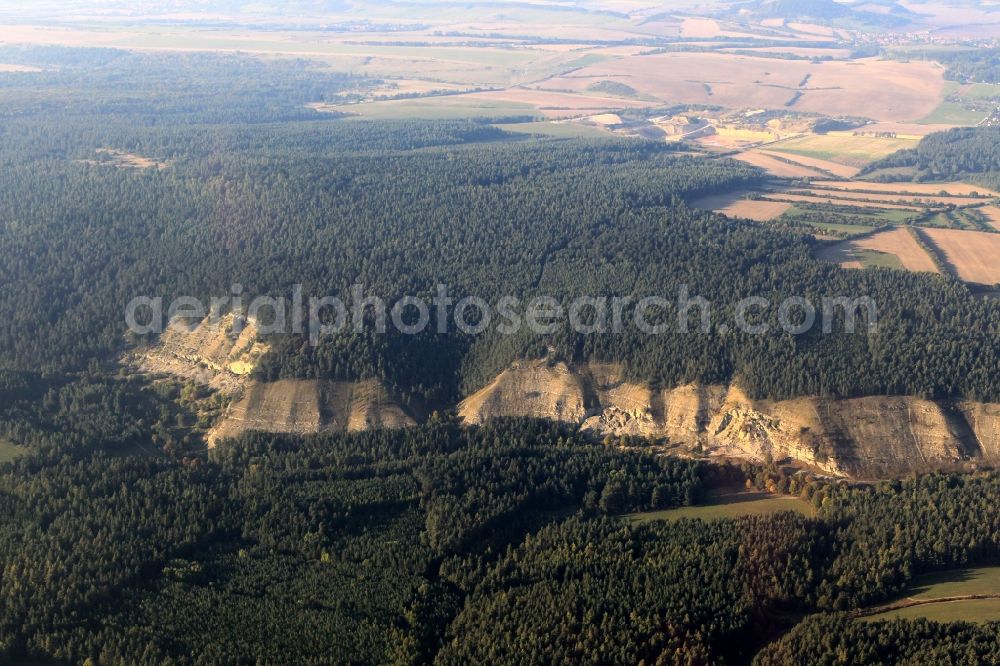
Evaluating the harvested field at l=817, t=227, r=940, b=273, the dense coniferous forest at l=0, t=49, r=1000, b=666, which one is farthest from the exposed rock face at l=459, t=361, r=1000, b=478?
the harvested field at l=817, t=227, r=940, b=273

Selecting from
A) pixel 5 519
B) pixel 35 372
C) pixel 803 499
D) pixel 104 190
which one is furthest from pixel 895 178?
pixel 5 519

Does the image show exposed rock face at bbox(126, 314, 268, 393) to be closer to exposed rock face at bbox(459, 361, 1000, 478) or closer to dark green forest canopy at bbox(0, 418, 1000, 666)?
dark green forest canopy at bbox(0, 418, 1000, 666)

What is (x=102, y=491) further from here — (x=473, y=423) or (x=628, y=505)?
(x=628, y=505)

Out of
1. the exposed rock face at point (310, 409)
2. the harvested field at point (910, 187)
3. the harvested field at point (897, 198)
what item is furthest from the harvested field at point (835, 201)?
the exposed rock face at point (310, 409)

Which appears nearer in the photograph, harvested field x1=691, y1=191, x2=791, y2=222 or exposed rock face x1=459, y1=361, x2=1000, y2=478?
exposed rock face x1=459, y1=361, x2=1000, y2=478

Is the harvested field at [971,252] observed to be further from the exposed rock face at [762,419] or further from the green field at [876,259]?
the exposed rock face at [762,419]

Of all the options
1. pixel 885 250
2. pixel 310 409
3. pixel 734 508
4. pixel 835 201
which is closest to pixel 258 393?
pixel 310 409
